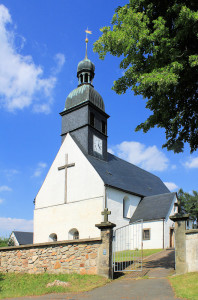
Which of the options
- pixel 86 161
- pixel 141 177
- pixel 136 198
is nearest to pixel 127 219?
pixel 136 198

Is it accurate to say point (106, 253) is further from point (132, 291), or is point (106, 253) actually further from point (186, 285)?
point (186, 285)

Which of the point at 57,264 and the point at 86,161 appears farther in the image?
the point at 86,161

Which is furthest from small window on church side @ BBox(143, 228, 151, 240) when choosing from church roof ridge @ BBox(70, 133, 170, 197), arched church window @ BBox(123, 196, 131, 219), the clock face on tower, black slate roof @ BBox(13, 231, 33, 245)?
black slate roof @ BBox(13, 231, 33, 245)

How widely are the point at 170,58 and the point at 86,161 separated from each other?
15.4 meters

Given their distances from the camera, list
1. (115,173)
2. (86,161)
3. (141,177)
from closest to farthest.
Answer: (86,161) → (115,173) → (141,177)

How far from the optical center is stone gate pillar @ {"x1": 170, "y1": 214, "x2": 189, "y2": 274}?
376 inches

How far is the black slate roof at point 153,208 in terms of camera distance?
24.2 meters

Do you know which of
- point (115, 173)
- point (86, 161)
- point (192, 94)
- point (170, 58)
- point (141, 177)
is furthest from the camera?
point (141, 177)

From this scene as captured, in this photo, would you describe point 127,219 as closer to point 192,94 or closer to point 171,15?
point 192,94

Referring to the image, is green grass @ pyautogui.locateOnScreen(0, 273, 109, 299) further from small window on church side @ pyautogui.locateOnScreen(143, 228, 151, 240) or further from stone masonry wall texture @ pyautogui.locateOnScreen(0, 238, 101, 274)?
small window on church side @ pyautogui.locateOnScreen(143, 228, 151, 240)

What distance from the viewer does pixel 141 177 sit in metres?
32.7

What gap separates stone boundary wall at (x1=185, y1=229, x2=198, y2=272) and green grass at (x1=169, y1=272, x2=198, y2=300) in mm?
316

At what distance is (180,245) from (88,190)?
1404 cm

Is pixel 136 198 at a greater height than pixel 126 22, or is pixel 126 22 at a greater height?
pixel 126 22
